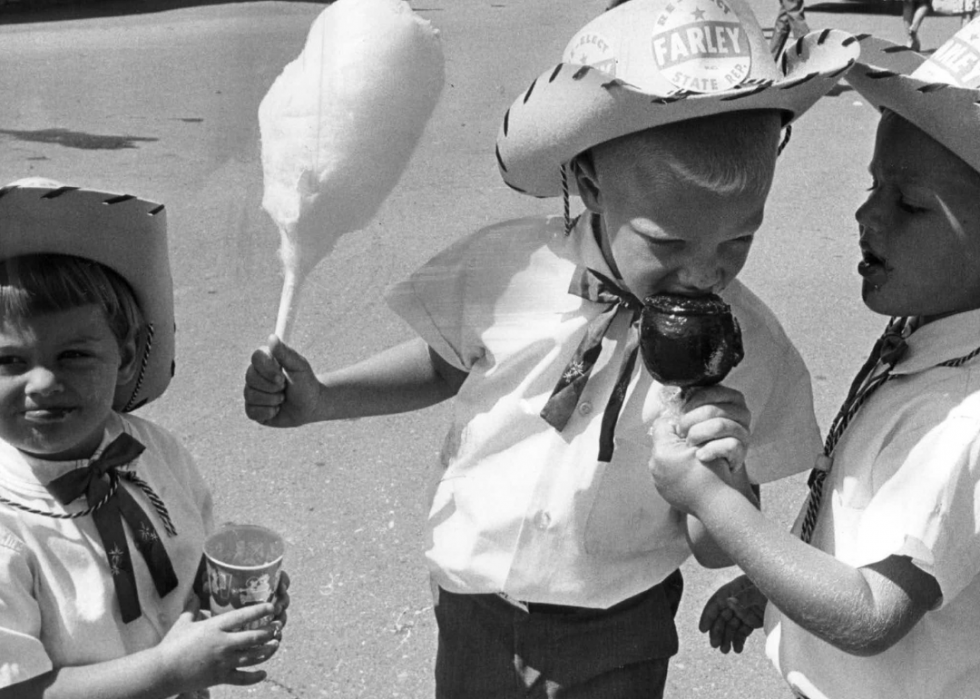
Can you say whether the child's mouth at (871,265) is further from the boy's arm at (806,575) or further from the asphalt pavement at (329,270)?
the asphalt pavement at (329,270)

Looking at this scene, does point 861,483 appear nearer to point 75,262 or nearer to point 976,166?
point 976,166

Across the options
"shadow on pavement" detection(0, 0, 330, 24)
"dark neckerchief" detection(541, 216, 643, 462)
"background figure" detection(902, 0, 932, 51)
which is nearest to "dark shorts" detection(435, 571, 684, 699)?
"dark neckerchief" detection(541, 216, 643, 462)

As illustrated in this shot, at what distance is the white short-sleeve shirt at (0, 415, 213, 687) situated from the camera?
6.27 ft

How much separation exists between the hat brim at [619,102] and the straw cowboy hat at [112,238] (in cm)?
65

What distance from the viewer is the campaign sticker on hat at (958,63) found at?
6.56 feet

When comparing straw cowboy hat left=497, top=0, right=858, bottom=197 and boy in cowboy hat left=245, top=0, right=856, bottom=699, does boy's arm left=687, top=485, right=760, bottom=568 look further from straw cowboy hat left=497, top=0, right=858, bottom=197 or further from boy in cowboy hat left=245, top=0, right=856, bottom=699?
straw cowboy hat left=497, top=0, right=858, bottom=197

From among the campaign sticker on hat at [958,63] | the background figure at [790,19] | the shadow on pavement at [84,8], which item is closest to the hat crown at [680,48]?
the campaign sticker on hat at [958,63]

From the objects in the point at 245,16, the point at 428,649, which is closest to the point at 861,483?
the point at 428,649

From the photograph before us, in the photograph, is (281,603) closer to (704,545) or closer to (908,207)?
(704,545)

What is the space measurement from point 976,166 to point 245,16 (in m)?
13.7

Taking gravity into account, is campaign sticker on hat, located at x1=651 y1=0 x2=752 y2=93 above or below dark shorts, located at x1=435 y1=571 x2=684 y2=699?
above

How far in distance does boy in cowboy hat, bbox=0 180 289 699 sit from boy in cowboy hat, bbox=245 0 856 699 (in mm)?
289

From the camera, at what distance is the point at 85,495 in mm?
2070

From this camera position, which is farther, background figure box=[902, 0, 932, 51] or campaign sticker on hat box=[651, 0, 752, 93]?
background figure box=[902, 0, 932, 51]
